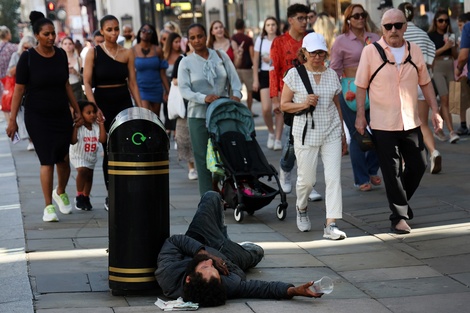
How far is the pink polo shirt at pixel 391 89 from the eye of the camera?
9320 mm

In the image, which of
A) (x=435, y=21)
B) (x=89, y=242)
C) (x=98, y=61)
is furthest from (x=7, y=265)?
(x=435, y=21)

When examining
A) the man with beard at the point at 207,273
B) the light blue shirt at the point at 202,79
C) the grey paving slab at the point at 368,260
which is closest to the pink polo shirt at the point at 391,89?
the grey paving slab at the point at 368,260

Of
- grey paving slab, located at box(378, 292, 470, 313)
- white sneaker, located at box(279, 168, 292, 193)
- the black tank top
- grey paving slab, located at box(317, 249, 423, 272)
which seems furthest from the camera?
white sneaker, located at box(279, 168, 292, 193)

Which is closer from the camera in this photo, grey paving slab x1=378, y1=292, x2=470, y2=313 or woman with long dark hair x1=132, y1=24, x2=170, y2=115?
grey paving slab x1=378, y1=292, x2=470, y2=313

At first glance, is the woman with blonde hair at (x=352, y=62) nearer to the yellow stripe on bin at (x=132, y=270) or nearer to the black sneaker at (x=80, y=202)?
the black sneaker at (x=80, y=202)

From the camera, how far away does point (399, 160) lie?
936cm

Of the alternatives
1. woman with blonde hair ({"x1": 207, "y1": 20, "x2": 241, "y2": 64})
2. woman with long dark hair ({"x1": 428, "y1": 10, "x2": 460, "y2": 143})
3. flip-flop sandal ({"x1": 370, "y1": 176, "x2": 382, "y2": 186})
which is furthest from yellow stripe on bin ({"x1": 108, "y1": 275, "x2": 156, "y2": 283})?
woman with blonde hair ({"x1": 207, "y1": 20, "x2": 241, "y2": 64})

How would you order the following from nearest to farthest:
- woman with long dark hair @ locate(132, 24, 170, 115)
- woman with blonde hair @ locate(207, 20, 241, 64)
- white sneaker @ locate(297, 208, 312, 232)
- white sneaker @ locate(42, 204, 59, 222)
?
white sneaker @ locate(297, 208, 312, 232), white sneaker @ locate(42, 204, 59, 222), woman with long dark hair @ locate(132, 24, 170, 115), woman with blonde hair @ locate(207, 20, 241, 64)

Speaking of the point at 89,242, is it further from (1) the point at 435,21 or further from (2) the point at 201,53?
(1) the point at 435,21

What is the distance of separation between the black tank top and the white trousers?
230 cm

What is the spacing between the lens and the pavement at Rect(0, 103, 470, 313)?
7137 millimetres

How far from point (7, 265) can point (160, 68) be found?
743cm

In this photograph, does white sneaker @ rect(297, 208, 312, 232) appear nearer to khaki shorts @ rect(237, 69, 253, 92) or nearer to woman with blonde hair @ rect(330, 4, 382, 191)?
woman with blonde hair @ rect(330, 4, 382, 191)

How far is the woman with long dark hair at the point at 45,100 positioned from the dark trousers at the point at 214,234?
2.70m
